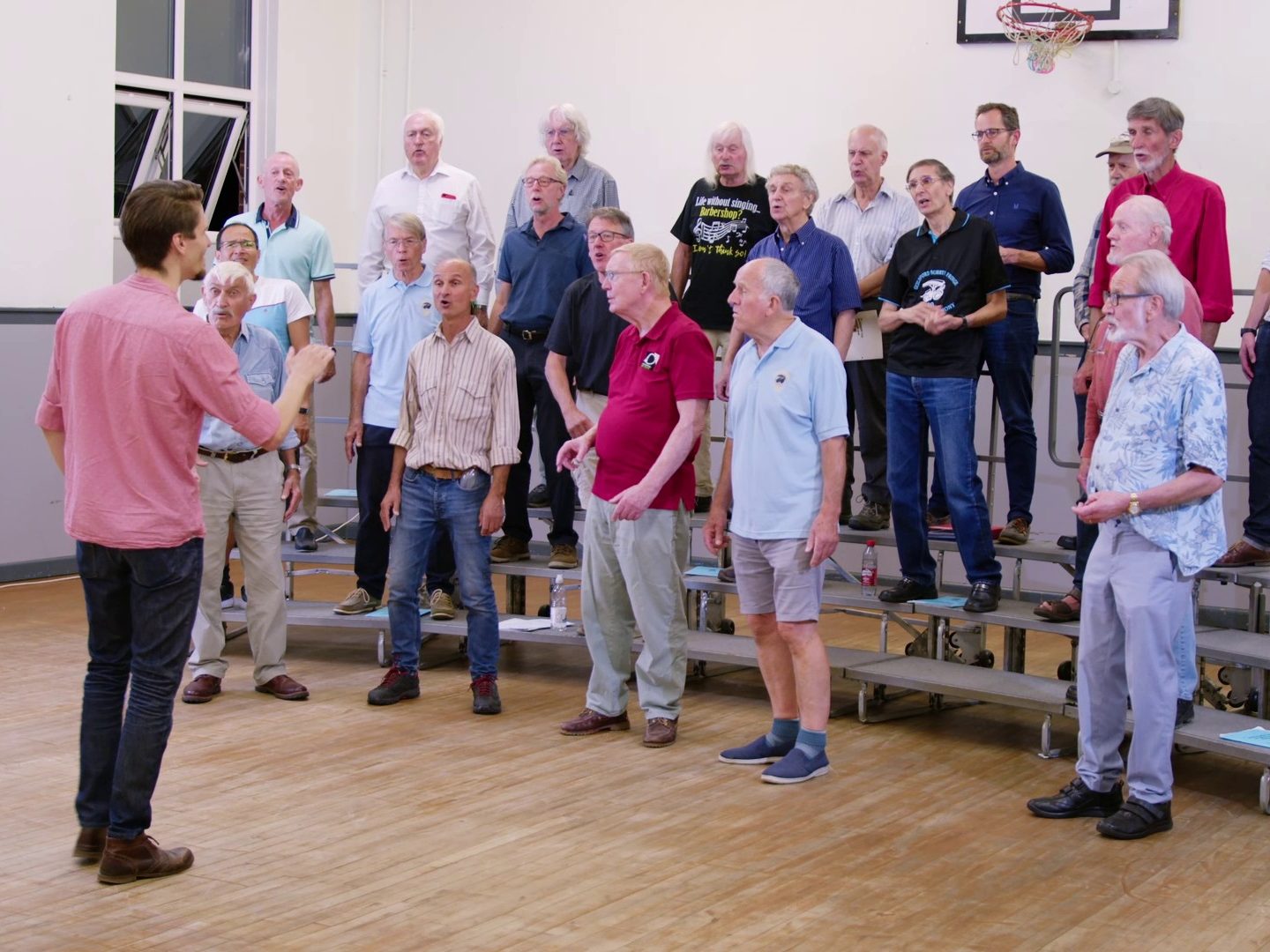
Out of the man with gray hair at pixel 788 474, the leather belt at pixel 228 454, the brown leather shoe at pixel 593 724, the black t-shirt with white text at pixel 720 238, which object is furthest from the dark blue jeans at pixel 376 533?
the man with gray hair at pixel 788 474

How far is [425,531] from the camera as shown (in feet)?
18.5

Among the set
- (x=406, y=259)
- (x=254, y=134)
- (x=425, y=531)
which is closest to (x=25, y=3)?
(x=254, y=134)

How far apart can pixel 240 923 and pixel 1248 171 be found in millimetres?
6131

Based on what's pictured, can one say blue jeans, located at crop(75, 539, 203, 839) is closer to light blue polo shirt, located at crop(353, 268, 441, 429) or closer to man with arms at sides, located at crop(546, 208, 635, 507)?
man with arms at sides, located at crop(546, 208, 635, 507)

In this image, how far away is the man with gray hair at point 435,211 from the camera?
7.01 m

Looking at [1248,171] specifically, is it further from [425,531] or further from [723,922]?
[723,922]

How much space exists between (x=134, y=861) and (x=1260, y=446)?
4212 millimetres

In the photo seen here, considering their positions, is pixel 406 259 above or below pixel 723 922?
above

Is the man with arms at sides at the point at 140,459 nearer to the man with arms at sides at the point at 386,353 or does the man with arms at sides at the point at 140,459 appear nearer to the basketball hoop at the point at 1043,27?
the man with arms at sides at the point at 386,353

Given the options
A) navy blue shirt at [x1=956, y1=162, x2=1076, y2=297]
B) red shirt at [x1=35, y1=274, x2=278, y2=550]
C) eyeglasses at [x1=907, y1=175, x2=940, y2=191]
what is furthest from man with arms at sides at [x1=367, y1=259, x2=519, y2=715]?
navy blue shirt at [x1=956, y1=162, x2=1076, y2=297]

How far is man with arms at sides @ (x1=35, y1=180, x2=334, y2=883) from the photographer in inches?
141

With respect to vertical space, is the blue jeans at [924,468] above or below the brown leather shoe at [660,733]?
above

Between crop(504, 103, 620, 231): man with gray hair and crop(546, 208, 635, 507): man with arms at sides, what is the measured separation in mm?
920

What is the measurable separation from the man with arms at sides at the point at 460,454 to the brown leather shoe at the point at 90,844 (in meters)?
1.85
